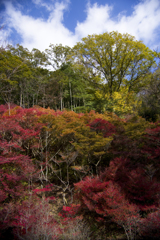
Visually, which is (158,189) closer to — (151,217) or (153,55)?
(151,217)

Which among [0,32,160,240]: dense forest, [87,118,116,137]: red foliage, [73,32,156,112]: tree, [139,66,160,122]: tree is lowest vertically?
[0,32,160,240]: dense forest

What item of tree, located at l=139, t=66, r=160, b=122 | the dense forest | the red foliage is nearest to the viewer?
the dense forest

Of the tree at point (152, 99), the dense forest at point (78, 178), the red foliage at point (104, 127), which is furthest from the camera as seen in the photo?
the tree at point (152, 99)

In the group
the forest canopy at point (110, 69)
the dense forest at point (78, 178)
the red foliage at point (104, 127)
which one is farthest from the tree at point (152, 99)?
the red foliage at point (104, 127)

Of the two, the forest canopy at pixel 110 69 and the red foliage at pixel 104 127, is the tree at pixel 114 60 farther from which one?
the red foliage at pixel 104 127

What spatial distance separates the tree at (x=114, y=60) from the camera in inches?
623

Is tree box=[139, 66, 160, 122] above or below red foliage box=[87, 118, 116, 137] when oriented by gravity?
above

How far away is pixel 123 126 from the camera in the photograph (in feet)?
23.0

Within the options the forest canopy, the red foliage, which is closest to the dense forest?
the red foliage

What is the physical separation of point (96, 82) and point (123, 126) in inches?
514

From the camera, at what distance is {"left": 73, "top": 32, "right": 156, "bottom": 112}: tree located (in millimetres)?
15829

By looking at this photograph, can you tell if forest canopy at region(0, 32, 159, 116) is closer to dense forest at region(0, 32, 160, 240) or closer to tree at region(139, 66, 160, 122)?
tree at region(139, 66, 160, 122)

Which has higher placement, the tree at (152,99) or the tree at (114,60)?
the tree at (114,60)

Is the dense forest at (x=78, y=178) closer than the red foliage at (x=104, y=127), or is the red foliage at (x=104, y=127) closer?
the dense forest at (x=78, y=178)
